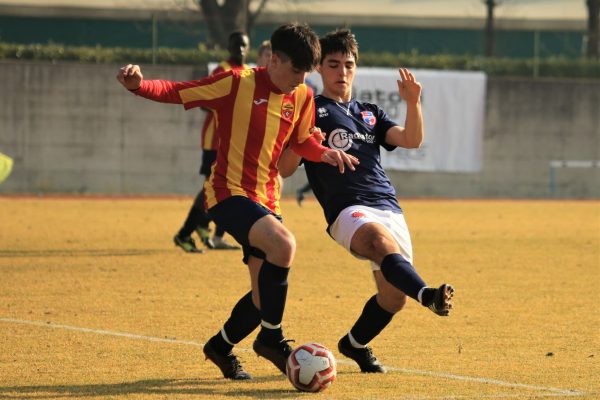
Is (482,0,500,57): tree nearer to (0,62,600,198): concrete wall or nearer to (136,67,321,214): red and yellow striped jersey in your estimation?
(0,62,600,198): concrete wall

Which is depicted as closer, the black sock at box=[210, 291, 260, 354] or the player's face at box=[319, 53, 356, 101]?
the black sock at box=[210, 291, 260, 354]

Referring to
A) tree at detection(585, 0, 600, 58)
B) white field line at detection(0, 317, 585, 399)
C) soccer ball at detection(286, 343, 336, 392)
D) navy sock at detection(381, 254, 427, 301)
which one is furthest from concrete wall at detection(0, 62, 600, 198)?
soccer ball at detection(286, 343, 336, 392)

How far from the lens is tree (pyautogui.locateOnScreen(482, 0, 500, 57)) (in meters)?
26.7

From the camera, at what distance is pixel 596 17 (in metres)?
27.4

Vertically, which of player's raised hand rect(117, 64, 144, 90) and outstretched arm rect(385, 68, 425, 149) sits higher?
player's raised hand rect(117, 64, 144, 90)

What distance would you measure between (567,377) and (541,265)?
6110 mm

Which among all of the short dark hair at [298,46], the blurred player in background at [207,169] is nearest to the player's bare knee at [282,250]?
the short dark hair at [298,46]

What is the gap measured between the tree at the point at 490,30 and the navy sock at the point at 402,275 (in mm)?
20893

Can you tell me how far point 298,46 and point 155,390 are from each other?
187 cm

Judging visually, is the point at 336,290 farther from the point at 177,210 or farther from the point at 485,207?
the point at 485,207

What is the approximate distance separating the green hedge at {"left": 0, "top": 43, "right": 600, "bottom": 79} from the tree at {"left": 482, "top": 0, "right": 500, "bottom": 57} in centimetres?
45

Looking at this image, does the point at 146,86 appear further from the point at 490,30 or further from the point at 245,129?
the point at 490,30

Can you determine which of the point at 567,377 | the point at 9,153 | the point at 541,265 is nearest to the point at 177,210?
the point at 9,153

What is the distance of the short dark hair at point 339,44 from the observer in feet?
22.9
